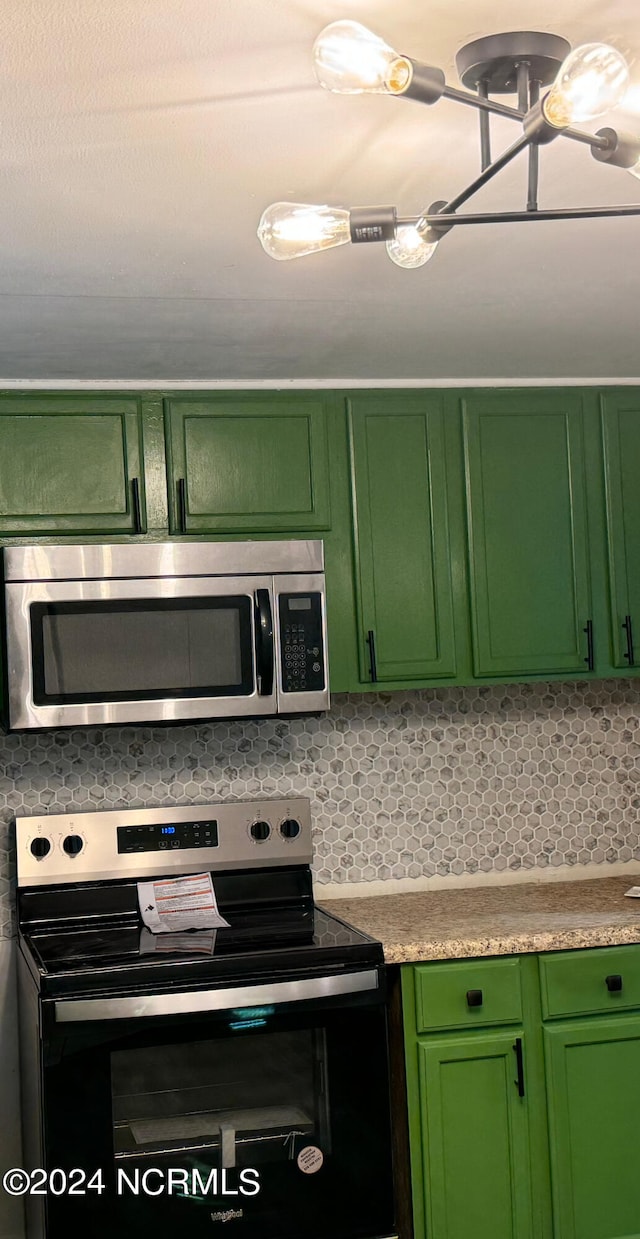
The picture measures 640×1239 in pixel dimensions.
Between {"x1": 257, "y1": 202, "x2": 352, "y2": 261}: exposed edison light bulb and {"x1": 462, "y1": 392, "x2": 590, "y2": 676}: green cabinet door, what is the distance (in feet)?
5.43

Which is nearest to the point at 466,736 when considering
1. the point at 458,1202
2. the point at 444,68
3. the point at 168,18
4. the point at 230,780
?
the point at 230,780

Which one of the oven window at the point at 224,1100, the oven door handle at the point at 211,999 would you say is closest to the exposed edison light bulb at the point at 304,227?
the oven door handle at the point at 211,999

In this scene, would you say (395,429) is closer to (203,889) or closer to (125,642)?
(125,642)

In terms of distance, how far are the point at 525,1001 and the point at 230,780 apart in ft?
3.16

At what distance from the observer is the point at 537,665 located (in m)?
3.06

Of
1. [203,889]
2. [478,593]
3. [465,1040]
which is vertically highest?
[478,593]

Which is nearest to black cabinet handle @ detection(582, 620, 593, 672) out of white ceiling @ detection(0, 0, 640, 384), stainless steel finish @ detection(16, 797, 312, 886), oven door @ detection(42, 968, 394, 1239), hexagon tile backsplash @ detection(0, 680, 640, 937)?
hexagon tile backsplash @ detection(0, 680, 640, 937)

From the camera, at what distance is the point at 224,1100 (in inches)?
96.0

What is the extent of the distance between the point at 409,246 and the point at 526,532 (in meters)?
1.59

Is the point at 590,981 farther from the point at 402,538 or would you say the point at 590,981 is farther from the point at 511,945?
the point at 402,538

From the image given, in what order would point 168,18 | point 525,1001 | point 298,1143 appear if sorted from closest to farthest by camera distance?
1. point 168,18
2. point 298,1143
3. point 525,1001

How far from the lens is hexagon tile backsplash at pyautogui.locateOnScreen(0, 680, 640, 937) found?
3.09m

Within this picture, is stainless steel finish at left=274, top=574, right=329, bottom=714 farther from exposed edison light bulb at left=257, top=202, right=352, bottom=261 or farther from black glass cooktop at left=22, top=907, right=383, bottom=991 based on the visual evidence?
exposed edison light bulb at left=257, top=202, right=352, bottom=261

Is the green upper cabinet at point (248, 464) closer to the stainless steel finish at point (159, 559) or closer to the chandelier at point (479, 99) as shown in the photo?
the stainless steel finish at point (159, 559)
